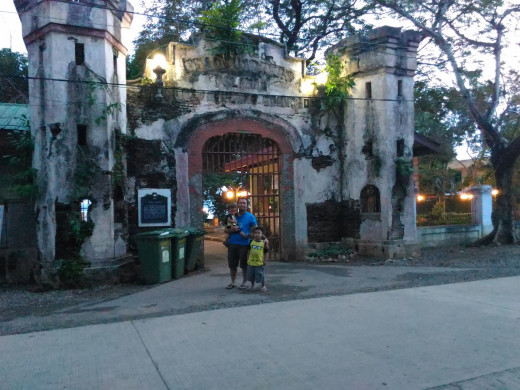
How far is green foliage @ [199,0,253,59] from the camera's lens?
11.3m

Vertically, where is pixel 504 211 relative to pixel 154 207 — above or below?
below

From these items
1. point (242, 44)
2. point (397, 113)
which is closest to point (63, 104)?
point (242, 44)

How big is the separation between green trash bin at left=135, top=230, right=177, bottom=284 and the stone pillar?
12280 millimetres

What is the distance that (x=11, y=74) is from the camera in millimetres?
20453

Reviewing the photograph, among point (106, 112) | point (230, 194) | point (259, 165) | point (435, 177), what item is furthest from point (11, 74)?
point (435, 177)

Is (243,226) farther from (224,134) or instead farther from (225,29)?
(225,29)

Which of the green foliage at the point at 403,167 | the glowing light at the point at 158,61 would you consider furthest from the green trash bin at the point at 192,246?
the green foliage at the point at 403,167

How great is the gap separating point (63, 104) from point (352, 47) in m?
8.35

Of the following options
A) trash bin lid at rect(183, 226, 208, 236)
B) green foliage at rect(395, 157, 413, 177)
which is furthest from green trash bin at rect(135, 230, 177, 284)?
green foliage at rect(395, 157, 413, 177)

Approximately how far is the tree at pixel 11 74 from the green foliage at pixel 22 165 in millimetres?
11306

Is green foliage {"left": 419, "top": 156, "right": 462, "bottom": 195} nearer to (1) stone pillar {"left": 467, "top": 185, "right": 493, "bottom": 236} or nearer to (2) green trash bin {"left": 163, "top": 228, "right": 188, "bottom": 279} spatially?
(1) stone pillar {"left": 467, "top": 185, "right": 493, "bottom": 236}

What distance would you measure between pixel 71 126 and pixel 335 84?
24.0 feet

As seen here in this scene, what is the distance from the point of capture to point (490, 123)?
52.2 feet

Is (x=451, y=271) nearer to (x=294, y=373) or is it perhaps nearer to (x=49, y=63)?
(x=294, y=373)
